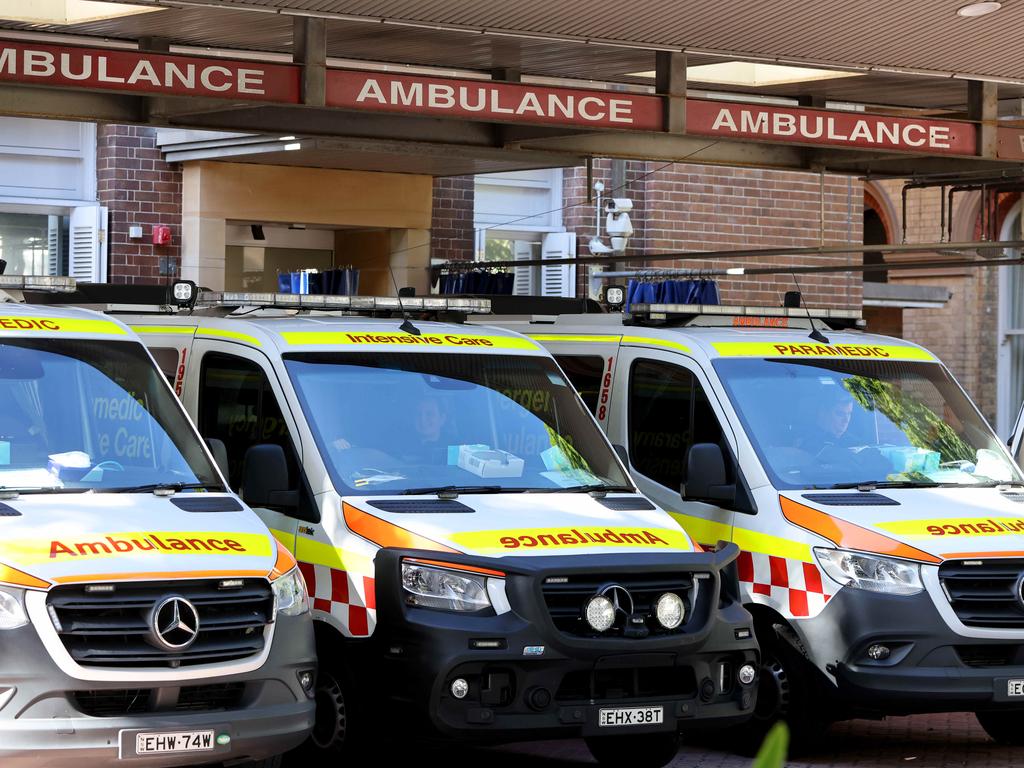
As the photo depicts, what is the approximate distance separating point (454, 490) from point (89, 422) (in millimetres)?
1689

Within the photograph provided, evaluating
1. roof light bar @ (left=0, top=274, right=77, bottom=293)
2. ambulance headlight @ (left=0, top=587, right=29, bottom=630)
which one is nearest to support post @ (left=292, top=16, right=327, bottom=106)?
roof light bar @ (left=0, top=274, right=77, bottom=293)

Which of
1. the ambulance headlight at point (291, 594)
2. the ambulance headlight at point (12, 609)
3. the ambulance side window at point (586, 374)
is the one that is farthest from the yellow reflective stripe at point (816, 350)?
the ambulance headlight at point (12, 609)

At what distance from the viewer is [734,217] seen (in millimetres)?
22000

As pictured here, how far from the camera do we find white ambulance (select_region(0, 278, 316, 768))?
671 centimetres

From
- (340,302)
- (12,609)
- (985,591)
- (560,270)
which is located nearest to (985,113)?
(985,591)

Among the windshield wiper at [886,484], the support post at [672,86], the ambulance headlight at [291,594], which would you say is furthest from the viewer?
the support post at [672,86]

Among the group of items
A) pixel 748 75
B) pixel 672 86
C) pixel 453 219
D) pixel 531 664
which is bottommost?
pixel 531 664

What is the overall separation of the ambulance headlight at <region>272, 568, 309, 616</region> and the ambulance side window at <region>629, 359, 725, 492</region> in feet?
9.32

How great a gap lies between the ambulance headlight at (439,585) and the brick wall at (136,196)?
1009 cm

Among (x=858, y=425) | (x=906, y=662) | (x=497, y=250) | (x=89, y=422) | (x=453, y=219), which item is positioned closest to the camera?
(x=89, y=422)

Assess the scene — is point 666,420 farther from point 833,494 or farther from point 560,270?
point 560,270

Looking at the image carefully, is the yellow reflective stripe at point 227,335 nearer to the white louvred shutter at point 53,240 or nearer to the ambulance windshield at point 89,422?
the ambulance windshield at point 89,422

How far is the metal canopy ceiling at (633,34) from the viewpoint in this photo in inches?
420

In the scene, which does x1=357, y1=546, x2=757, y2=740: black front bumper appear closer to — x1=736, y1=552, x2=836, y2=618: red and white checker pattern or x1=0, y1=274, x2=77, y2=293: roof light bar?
x1=736, y1=552, x2=836, y2=618: red and white checker pattern
